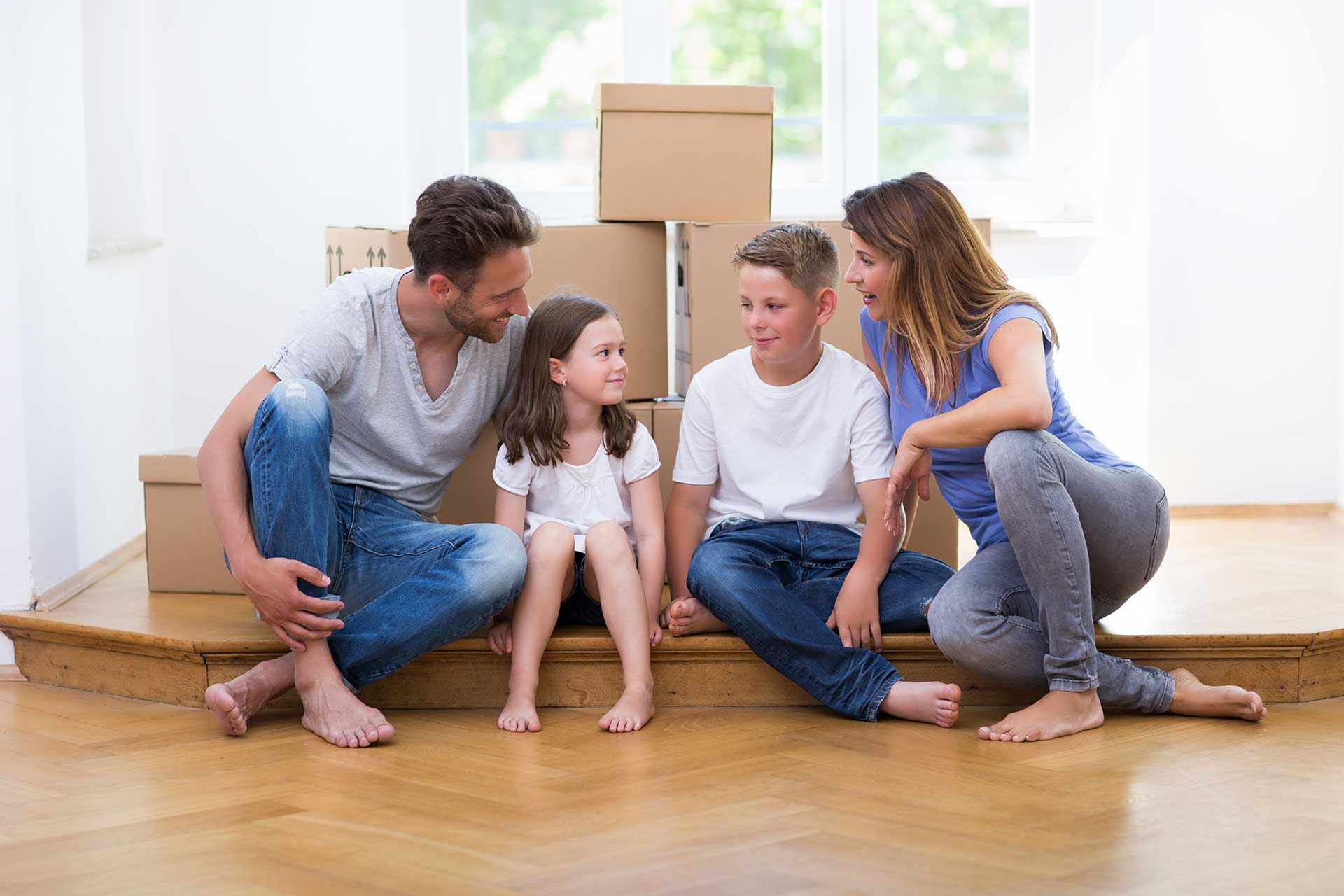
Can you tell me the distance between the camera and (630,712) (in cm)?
179

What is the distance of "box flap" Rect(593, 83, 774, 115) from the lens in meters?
2.22

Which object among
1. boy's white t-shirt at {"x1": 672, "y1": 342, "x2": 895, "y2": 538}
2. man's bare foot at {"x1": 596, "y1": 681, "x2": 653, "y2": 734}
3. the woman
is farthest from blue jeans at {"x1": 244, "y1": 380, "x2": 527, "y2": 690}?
the woman

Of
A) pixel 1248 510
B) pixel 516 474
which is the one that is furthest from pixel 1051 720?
pixel 1248 510

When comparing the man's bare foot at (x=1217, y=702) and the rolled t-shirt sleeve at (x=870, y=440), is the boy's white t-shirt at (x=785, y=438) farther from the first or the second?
the man's bare foot at (x=1217, y=702)

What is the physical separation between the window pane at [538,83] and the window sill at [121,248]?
81 centimetres

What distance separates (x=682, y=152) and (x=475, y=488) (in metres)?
0.69

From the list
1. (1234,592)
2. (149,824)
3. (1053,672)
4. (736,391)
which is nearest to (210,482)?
(149,824)

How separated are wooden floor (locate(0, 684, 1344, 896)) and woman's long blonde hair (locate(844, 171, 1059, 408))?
0.52m

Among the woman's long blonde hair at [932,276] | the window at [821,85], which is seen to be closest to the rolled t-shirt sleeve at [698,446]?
the woman's long blonde hair at [932,276]

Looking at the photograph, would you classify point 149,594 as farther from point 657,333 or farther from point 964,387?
point 964,387

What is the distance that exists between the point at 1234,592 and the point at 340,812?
154 cm

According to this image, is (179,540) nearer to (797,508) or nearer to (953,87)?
(797,508)

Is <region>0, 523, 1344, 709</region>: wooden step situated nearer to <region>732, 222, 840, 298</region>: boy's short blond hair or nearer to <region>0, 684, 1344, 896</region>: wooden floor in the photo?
<region>0, 684, 1344, 896</region>: wooden floor

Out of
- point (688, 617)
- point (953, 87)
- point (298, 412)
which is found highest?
point (953, 87)
